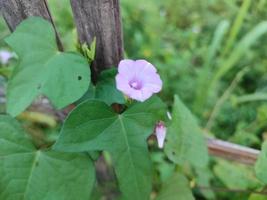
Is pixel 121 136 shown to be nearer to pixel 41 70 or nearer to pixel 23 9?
pixel 41 70

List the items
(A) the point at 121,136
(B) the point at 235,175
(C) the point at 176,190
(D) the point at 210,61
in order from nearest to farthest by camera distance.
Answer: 1. (A) the point at 121,136
2. (C) the point at 176,190
3. (B) the point at 235,175
4. (D) the point at 210,61

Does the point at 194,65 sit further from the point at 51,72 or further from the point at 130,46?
the point at 51,72

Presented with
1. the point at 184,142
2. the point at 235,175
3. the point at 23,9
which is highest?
the point at 23,9

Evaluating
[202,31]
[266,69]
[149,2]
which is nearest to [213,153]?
[266,69]

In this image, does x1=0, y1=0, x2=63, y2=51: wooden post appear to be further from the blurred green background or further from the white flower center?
the blurred green background

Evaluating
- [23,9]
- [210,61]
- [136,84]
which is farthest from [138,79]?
[210,61]

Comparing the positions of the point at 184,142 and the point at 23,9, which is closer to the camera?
the point at 23,9

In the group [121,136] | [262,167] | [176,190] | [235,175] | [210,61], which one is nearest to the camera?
[121,136]
